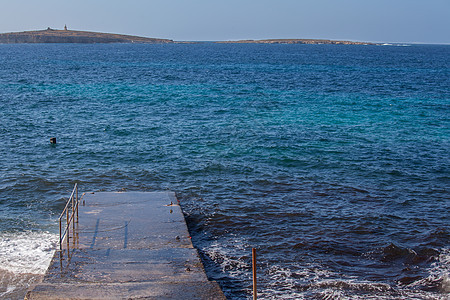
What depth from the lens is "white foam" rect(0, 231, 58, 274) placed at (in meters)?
14.0

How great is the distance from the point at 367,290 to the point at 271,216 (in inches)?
234

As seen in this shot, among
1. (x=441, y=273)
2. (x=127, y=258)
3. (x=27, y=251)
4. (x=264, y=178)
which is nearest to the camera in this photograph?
(x=127, y=258)

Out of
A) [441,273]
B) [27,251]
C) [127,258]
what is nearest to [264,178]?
[441,273]

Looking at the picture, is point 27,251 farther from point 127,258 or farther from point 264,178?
point 264,178

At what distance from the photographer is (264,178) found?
23.0 m

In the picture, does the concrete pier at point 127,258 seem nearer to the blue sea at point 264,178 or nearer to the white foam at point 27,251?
the white foam at point 27,251

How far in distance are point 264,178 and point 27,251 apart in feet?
37.9

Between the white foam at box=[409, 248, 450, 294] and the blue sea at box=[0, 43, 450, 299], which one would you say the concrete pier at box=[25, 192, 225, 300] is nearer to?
the blue sea at box=[0, 43, 450, 299]

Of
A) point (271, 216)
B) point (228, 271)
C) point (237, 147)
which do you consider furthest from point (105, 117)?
point (228, 271)

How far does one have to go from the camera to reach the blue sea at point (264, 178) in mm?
14469

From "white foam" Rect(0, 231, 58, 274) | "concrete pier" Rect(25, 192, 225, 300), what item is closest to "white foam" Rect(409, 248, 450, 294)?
"concrete pier" Rect(25, 192, 225, 300)

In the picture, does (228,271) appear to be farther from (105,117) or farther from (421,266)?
(105,117)

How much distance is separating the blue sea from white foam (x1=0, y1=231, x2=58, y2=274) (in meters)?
0.06

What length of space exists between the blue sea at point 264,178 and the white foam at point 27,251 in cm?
6
